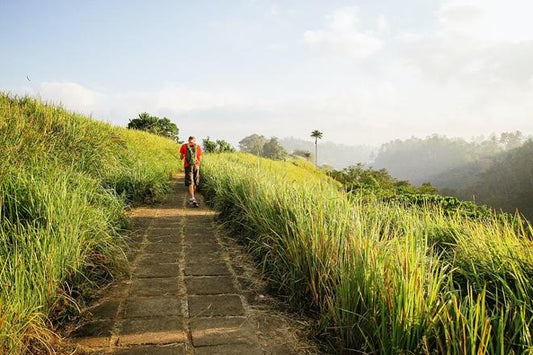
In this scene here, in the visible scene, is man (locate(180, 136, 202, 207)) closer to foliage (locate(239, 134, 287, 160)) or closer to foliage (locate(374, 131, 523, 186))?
foliage (locate(239, 134, 287, 160))

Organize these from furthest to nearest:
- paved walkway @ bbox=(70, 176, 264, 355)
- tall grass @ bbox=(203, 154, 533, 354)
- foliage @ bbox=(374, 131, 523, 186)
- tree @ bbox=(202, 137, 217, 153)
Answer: foliage @ bbox=(374, 131, 523, 186) < tree @ bbox=(202, 137, 217, 153) < paved walkway @ bbox=(70, 176, 264, 355) < tall grass @ bbox=(203, 154, 533, 354)

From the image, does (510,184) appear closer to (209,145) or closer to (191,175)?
(209,145)

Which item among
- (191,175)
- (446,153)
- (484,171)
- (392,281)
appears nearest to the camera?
(392,281)

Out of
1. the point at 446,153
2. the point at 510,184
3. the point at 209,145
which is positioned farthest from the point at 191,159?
the point at 446,153

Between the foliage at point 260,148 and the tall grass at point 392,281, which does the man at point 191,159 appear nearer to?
the foliage at point 260,148

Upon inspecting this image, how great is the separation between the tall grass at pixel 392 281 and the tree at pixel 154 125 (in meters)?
25.9

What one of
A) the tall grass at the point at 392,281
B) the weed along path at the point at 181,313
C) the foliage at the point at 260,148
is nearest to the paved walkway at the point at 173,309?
the weed along path at the point at 181,313

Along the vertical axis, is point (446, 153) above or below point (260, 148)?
above

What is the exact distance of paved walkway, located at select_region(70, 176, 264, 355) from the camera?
2619 mm

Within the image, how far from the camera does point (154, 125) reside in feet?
104

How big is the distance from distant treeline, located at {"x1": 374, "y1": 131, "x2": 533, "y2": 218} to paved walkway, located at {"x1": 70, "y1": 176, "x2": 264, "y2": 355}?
3.35 m

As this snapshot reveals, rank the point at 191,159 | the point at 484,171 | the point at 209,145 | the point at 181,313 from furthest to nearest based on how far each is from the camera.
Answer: the point at 484,171
the point at 209,145
the point at 191,159
the point at 181,313

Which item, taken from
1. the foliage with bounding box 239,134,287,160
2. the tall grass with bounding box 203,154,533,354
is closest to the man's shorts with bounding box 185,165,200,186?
the foliage with bounding box 239,134,287,160

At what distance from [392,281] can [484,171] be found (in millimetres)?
116401
